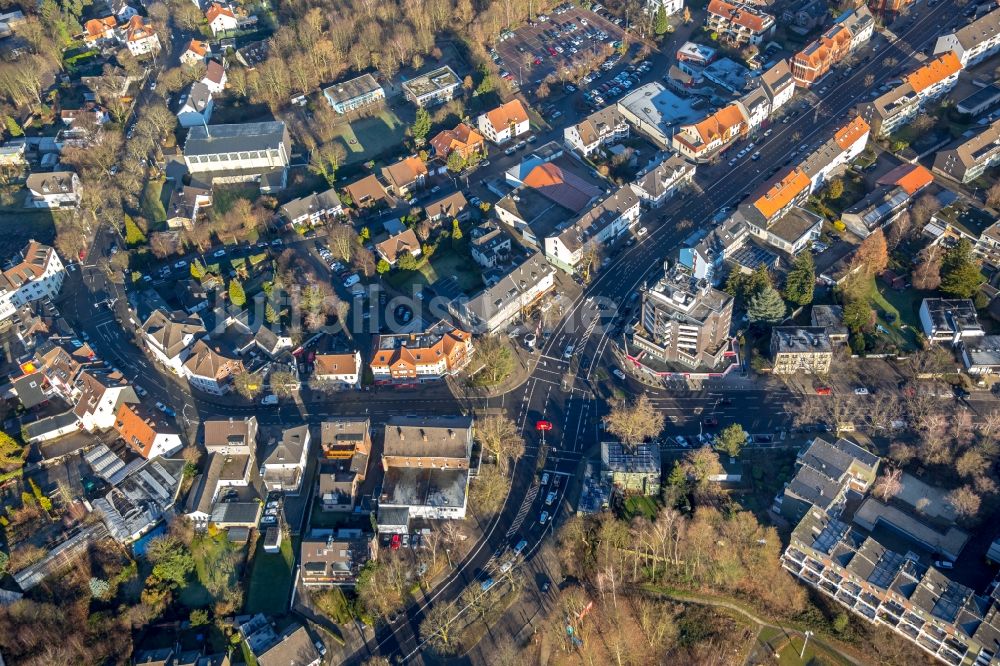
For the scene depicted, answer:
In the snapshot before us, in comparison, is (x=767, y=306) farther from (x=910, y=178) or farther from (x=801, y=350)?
(x=910, y=178)

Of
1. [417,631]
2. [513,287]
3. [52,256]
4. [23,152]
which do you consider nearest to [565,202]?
[513,287]

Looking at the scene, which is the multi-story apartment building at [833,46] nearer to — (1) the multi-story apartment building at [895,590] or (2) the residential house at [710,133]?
(2) the residential house at [710,133]

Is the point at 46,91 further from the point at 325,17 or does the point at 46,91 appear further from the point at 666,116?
the point at 666,116

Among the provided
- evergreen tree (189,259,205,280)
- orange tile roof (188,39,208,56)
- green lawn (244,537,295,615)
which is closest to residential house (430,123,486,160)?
evergreen tree (189,259,205,280)

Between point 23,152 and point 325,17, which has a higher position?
point 325,17

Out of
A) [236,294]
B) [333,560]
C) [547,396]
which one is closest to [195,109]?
[236,294]

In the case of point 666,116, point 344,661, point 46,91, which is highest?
point 666,116

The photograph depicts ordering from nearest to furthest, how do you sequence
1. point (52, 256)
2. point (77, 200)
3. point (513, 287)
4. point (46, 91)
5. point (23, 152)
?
point (513, 287), point (52, 256), point (77, 200), point (23, 152), point (46, 91)

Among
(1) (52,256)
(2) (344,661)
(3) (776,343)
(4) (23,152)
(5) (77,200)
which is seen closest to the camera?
(2) (344,661)
